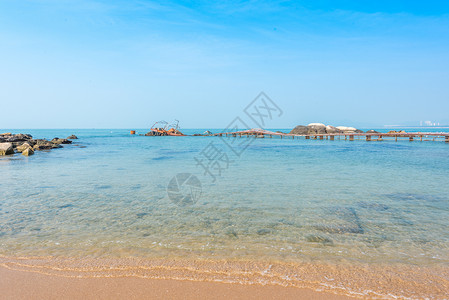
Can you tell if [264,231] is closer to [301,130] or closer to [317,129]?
[317,129]

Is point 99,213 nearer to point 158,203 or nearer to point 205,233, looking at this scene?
point 158,203

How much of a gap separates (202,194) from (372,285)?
578 centimetres

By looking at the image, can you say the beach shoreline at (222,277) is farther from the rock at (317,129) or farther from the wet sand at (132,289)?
the rock at (317,129)

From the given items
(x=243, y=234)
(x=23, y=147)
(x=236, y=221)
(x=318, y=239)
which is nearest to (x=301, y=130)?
(x=23, y=147)

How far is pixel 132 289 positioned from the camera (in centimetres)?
320

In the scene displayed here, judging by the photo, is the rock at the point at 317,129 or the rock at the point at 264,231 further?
the rock at the point at 317,129

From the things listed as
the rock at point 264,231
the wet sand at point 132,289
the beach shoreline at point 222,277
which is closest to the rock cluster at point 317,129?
the rock at point 264,231

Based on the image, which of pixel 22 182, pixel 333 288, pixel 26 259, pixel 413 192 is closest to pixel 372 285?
pixel 333 288

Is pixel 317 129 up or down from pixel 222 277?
up

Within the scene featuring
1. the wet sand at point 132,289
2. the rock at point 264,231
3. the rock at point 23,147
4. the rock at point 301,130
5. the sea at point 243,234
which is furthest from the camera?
the rock at point 301,130

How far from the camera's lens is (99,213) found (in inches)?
252

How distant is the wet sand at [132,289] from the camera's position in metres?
3.06

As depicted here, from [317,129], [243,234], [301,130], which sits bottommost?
[243,234]

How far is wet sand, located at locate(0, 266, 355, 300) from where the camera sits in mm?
3064
